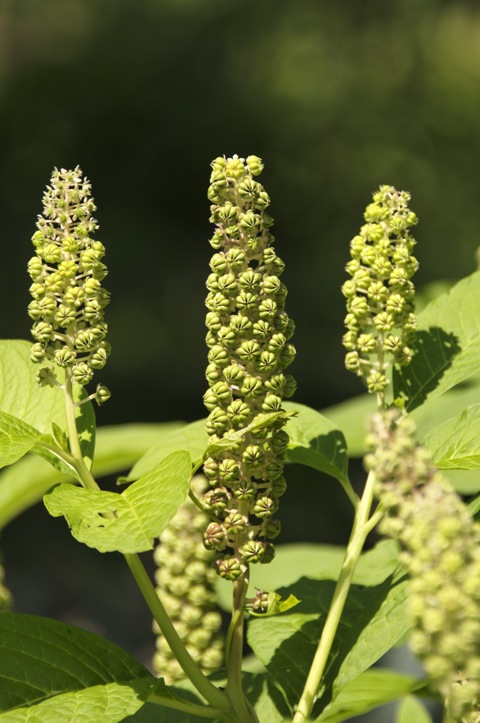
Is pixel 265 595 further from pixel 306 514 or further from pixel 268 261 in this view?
pixel 306 514

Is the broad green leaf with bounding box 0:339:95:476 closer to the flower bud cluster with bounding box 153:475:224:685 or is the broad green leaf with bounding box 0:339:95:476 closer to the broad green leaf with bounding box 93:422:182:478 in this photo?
the flower bud cluster with bounding box 153:475:224:685

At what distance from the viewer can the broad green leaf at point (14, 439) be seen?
123cm

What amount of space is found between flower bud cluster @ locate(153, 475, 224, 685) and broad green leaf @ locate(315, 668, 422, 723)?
295 millimetres

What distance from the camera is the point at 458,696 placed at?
0.94m

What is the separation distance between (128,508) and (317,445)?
1.39 ft

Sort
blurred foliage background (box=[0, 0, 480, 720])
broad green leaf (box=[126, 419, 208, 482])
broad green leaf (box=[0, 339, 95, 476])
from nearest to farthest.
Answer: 1. broad green leaf (box=[0, 339, 95, 476])
2. broad green leaf (box=[126, 419, 208, 482])
3. blurred foliage background (box=[0, 0, 480, 720])

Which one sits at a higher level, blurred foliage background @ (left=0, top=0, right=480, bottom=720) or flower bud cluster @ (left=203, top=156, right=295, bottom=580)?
blurred foliage background @ (left=0, top=0, right=480, bottom=720)

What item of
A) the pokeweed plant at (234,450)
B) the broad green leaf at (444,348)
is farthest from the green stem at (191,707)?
the broad green leaf at (444,348)

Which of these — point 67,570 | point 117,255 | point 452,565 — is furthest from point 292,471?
point 452,565

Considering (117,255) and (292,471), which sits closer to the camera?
(292,471)

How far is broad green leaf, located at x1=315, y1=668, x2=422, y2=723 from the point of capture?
1.53 meters

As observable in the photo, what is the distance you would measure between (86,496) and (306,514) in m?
10.6

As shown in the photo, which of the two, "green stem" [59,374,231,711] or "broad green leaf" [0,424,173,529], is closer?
"green stem" [59,374,231,711]

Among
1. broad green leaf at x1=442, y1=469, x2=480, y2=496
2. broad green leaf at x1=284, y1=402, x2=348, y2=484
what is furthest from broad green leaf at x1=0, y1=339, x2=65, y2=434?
broad green leaf at x1=442, y1=469, x2=480, y2=496
